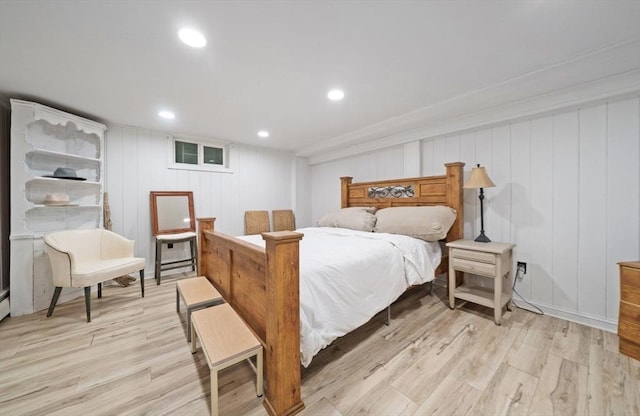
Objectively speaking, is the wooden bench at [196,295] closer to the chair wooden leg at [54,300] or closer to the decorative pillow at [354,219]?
the chair wooden leg at [54,300]

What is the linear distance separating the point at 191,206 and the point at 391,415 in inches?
149

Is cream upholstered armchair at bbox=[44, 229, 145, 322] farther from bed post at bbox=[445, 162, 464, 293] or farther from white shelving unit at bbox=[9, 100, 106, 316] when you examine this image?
bed post at bbox=[445, 162, 464, 293]

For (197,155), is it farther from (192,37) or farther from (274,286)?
(274,286)

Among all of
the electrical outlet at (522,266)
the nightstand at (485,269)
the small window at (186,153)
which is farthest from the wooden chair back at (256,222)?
the electrical outlet at (522,266)

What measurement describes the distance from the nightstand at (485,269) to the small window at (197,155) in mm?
3819

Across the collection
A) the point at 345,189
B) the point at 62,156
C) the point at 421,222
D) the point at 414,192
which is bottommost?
the point at 421,222

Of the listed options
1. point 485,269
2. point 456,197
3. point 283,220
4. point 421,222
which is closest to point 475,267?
point 485,269

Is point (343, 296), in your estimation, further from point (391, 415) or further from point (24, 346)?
point (24, 346)

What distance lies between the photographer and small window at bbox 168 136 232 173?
12.5ft

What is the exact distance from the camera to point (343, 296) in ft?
5.36

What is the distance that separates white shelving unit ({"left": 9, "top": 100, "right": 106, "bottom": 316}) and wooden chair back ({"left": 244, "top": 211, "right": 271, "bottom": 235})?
204 centimetres

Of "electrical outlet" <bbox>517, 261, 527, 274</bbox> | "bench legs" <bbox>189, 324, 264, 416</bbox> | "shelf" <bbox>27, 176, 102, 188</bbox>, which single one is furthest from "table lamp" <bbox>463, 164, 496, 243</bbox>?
"shelf" <bbox>27, 176, 102, 188</bbox>

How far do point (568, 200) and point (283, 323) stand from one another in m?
2.84

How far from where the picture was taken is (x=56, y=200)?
259cm
